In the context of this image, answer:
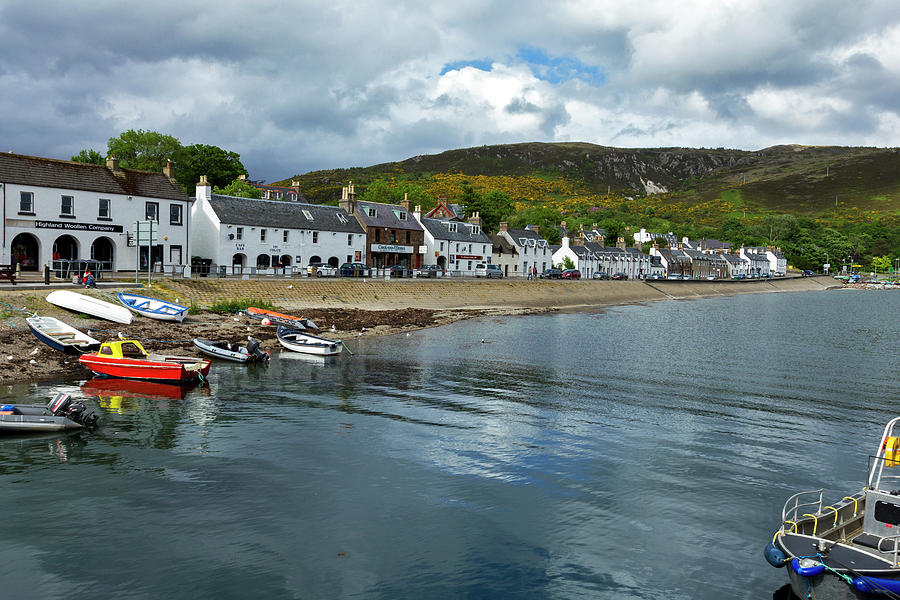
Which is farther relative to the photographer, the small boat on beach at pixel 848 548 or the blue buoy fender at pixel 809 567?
the blue buoy fender at pixel 809 567

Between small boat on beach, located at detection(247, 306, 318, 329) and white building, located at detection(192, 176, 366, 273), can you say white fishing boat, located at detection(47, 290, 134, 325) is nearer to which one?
small boat on beach, located at detection(247, 306, 318, 329)

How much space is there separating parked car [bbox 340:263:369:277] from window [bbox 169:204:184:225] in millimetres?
18636

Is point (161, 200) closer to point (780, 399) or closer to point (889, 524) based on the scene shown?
point (780, 399)

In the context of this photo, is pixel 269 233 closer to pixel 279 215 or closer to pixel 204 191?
pixel 279 215

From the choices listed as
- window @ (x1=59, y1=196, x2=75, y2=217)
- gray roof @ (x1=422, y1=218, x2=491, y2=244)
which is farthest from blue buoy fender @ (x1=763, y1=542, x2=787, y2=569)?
gray roof @ (x1=422, y1=218, x2=491, y2=244)

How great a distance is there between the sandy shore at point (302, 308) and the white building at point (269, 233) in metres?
11.5

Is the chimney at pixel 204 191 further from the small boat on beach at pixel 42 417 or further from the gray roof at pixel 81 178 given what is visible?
the small boat on beach at pixel 42 417

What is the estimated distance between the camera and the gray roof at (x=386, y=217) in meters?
87.4

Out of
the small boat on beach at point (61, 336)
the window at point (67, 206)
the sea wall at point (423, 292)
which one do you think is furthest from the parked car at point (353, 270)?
the small boat on beach at point (61, 336)

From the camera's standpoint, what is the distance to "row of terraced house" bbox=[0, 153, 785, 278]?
52500 mm

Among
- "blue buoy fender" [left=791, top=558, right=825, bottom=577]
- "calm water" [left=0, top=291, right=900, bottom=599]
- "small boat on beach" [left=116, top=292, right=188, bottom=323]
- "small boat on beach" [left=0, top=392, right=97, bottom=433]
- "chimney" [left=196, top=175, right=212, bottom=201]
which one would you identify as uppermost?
"chimney" [left=196, top=175, right=212, bottom=201]

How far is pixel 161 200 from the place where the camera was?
60719mm

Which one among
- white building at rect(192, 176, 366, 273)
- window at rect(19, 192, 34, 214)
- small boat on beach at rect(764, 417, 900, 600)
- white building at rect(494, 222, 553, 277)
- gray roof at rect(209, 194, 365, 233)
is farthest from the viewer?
white building at rect(494, 222, 553, 277)

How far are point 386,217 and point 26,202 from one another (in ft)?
152
